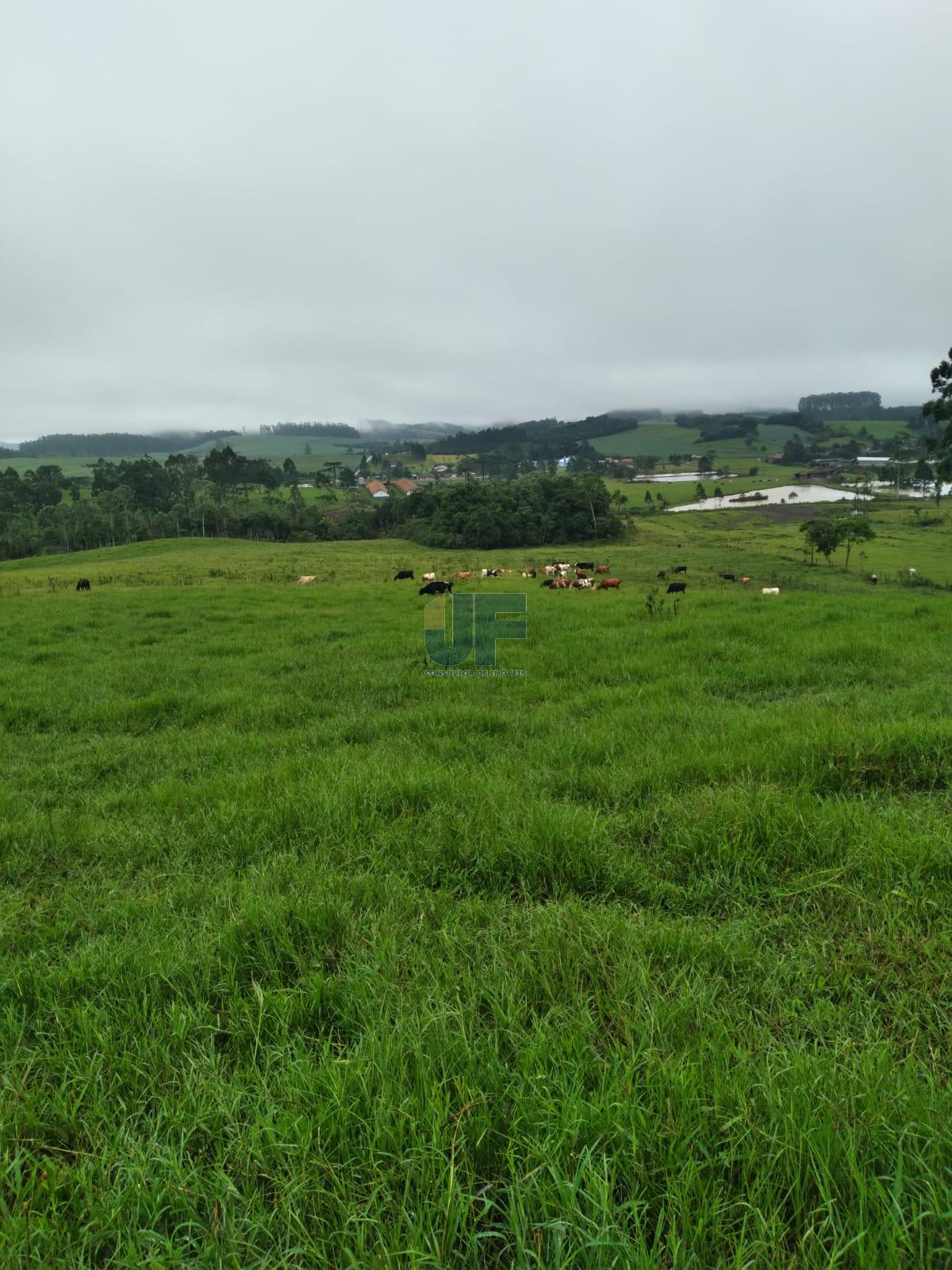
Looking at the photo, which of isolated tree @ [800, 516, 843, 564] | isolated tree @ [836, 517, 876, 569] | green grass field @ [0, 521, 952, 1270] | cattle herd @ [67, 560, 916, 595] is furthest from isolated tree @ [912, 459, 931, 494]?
green grass field @ [0, 521, 952, 1270]

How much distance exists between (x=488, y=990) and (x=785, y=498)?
16098cm

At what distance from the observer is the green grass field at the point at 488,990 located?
152 centimetres

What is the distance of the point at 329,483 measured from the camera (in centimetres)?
15500

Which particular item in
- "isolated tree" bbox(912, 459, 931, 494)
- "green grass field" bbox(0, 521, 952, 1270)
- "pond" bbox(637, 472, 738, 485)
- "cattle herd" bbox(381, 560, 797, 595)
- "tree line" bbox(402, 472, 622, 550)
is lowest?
"green grass field" bbox(0, 521, 952, 1270)

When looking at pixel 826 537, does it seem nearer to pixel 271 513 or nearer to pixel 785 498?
pixel 271 513

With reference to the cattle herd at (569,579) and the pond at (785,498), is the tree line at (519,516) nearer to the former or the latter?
the pond at (785,498)

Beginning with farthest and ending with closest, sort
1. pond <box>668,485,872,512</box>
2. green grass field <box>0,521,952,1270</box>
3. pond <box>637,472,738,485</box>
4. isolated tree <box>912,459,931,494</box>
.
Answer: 1. pond <box>637,472,738,485</box>
2. pond <box>668,485,872,512</box>
3. isolated tree <box>912,459,931,494</box>
4. green grass field <box>0,521,952,1270</box>

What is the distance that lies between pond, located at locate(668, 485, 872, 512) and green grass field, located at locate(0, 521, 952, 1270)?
4954 inches

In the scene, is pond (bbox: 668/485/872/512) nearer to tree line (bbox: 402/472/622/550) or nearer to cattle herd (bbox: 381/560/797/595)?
tree line (bbox: 402/472/622/550)

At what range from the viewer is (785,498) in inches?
5497

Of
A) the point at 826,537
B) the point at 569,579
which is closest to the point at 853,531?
the point at 826,537

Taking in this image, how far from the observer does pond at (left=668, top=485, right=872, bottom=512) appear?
5113 inches

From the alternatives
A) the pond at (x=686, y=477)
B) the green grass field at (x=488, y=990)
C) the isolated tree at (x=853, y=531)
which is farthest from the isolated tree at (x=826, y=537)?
the pond at (x=686, y=477)

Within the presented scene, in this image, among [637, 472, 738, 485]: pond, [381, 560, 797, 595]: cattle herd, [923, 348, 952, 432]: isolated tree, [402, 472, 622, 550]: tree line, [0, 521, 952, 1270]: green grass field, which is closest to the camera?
[0, 521, 952, 1270]: green grass field
